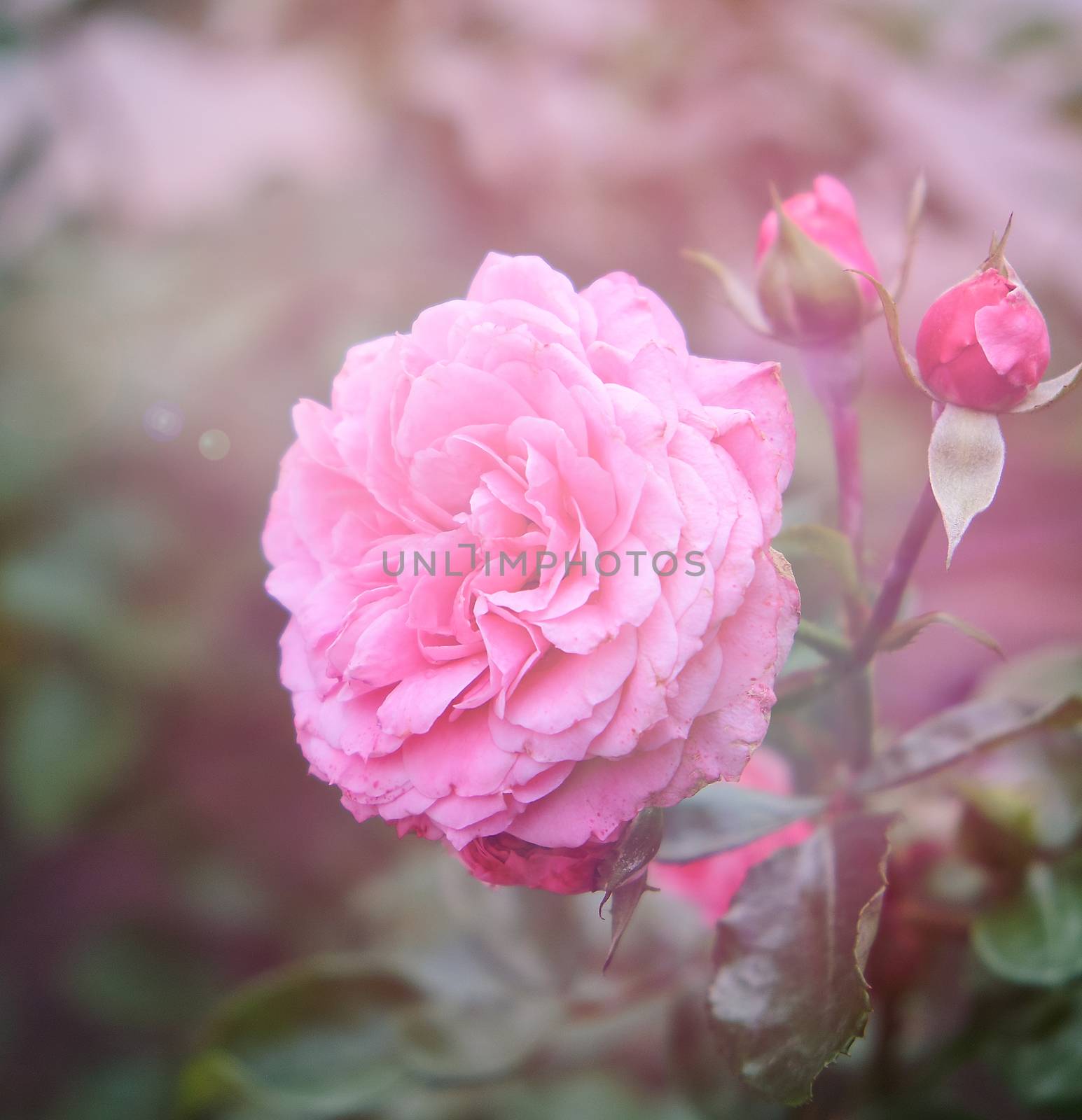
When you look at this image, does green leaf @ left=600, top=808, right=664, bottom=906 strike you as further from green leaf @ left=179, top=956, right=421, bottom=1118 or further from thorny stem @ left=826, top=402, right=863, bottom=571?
green leaf @ left=179, top=956, right=421, bottom=1118

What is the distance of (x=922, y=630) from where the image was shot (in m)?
0.48

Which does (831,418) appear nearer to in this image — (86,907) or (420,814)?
(420,814)

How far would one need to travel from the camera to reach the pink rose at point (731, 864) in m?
0.68

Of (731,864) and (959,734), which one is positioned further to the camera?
(731,864)

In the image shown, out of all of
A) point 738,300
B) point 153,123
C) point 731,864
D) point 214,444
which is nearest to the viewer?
point 738,300

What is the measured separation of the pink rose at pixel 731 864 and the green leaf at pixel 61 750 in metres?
0.64

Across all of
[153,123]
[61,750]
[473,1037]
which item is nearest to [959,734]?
[473,1037]

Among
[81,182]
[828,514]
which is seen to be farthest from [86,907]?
[828,514]

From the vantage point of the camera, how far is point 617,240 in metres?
1.08

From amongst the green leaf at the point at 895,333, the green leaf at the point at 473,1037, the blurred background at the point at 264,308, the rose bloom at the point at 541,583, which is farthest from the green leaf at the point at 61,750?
the green leaf at the point at 895,333

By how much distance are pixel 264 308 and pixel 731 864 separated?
799 mm

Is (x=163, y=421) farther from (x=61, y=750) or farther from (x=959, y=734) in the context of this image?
(x=959, y=734)

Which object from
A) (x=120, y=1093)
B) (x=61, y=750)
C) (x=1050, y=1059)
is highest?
(x=1050, y=1059)

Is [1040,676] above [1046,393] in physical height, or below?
below
